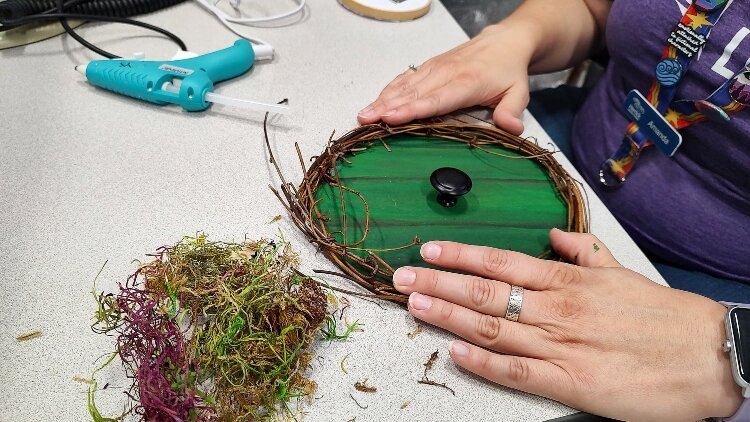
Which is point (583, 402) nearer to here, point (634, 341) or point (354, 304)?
point (634, 341)

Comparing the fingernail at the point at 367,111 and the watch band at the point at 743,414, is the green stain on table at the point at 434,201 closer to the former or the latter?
the fingernail at the point at 367,111

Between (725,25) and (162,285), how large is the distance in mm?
890

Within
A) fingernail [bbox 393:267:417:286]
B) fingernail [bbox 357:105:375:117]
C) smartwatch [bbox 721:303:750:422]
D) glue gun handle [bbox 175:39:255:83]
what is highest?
glue gun handle [bbox 175:39:255:83]

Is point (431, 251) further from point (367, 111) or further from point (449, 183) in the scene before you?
point (367, 111)

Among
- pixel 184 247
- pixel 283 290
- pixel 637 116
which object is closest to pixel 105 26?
pixel 184 247

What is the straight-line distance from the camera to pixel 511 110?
93 cm

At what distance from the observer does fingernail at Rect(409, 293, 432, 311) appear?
2.06ft

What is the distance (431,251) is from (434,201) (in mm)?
120

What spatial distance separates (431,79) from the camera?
35.9 inches

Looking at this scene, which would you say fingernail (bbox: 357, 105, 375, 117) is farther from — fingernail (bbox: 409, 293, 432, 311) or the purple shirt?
the purple shirt

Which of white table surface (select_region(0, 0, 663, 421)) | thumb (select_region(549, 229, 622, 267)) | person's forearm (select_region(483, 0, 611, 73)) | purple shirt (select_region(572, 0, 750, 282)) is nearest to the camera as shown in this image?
white table surface (select_region(0, 0, 663, 421))

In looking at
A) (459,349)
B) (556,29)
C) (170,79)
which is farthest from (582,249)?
(170,79)

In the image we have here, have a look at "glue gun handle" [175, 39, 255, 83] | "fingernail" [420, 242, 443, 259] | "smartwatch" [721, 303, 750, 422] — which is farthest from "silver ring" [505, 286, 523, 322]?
"glue gun handle" [175, 39, 255, 83]

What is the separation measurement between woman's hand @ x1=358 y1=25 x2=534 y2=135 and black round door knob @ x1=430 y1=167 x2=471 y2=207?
0.16 m
